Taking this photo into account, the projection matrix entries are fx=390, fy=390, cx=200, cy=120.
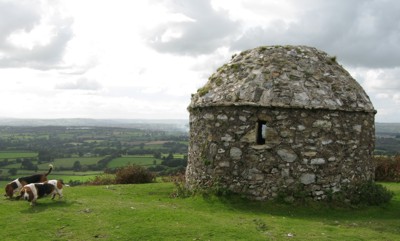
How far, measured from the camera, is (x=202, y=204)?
11914 mm

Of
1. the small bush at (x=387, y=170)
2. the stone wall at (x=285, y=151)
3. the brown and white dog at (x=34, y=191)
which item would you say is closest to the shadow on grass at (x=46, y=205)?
the brown and white dog at (x=34, y=191)

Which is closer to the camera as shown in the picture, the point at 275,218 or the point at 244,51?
the point at 275,218

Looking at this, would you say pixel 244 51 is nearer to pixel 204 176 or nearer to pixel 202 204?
pixel 204 176

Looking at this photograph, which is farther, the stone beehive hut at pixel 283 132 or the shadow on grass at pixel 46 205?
the stone beehive hut at pixel 283 132

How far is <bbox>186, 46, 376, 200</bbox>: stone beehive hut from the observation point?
11.9 meters

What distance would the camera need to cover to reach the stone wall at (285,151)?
1193 centimetres

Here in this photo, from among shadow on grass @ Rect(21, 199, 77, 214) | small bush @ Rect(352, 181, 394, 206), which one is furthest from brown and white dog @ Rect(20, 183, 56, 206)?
small bush @ Rect(352, 181, 394, 206)

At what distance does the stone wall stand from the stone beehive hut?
0.10 ft

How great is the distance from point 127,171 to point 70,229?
33.9 ft

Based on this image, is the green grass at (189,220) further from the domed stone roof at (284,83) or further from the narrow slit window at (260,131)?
the domed stone roof at (284,83)

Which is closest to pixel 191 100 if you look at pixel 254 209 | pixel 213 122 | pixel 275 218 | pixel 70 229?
pixel 213 122

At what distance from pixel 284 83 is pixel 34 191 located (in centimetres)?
824

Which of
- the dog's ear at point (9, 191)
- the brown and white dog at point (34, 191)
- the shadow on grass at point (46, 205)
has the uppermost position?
the brown and white dog at point (34, 191)

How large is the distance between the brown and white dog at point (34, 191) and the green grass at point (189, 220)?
0.86ft
